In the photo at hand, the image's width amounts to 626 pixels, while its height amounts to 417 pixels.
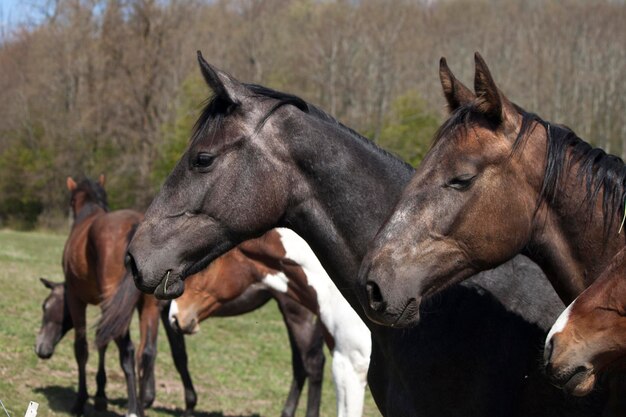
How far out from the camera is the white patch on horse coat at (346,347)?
589cm

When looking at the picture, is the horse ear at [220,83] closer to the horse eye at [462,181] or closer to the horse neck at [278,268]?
the horse eye at [462,181]

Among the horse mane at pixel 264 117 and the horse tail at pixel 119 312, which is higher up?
the horse mane at pixel 264 117

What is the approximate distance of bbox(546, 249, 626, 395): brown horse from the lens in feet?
8.68

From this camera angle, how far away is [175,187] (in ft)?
11.9

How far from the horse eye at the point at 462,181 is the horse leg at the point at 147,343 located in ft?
19.7

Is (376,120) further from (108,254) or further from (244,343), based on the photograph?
(108,254)

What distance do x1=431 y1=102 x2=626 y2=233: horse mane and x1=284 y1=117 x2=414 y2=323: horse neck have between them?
25.2 inches

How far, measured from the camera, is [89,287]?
30.2 feet

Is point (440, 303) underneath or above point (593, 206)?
underneath

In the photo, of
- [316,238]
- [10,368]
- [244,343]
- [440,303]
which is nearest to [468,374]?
[440,303]

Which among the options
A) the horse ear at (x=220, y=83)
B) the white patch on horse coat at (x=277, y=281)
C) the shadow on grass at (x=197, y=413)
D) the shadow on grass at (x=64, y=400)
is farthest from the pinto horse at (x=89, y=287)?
the horse ear at (x=220, y=83)

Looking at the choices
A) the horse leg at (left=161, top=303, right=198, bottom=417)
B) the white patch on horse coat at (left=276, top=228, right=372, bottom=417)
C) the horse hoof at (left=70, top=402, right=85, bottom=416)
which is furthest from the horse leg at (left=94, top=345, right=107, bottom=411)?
the white patch on horse coat at (left=276, top=228, right=372, bottom=417)

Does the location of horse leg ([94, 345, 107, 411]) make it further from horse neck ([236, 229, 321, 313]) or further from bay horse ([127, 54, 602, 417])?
bay horse ([127, 54, 602, 417])

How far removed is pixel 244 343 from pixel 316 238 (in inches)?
413
